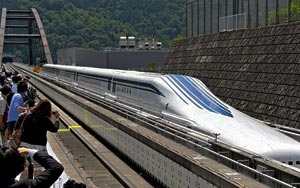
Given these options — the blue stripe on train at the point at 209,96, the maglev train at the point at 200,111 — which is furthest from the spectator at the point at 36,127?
the blue stripe on train at the point at 209,96

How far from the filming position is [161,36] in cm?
17312

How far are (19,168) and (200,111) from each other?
13301mm

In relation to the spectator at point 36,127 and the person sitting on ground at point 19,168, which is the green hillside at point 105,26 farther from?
the person sitting on ground at point 19,168

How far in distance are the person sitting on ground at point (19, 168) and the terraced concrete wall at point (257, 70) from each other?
1833 centimetres

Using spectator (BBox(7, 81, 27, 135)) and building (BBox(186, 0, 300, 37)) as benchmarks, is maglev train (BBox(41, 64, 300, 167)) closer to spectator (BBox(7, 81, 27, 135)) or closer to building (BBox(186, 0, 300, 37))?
spectator (BBox(7, 81, 27, 135))

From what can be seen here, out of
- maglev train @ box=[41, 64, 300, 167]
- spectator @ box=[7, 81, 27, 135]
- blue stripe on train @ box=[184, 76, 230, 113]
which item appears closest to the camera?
spectator @ box=[7, 81, 27, 135]

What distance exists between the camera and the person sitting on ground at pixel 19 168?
14.3 ft

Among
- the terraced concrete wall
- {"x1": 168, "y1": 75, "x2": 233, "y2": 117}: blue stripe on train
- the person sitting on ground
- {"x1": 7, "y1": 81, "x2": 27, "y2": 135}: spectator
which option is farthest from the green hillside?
the person sitting on ground

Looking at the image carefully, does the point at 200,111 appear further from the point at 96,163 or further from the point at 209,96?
the point at 96,163

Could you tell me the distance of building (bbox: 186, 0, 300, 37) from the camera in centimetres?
2862

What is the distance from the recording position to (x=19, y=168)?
14.6ft

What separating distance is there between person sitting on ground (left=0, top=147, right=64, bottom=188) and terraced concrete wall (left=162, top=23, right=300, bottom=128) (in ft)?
60.1

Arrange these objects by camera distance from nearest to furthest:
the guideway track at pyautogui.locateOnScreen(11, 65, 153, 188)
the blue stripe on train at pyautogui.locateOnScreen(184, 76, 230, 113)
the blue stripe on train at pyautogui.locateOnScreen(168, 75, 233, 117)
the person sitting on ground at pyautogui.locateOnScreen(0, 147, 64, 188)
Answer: the person sitting on ground at pyautogui.locateOnScreen(0, 147, 64, 188), the guideway track at pyautogui.locateOnScreen(11, 65, 153, 188), the blue stripe on train at pyautogui.locateOnScreen(168, 75, 233, 117), the blue stripe on train at pyautogui.locateOnScreen(184, 76, 230, 113)

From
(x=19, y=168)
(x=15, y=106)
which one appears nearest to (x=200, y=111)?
(x=15, y=106)
